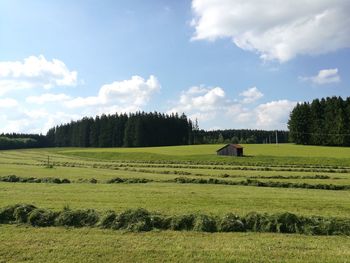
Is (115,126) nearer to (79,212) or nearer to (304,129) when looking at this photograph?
(304,129)

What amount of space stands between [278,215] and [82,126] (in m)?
183

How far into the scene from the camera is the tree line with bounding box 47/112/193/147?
169375 mm

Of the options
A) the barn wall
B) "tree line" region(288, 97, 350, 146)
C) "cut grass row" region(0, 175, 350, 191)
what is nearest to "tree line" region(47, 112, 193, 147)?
"tree line" region(288, 97, 350, 146)

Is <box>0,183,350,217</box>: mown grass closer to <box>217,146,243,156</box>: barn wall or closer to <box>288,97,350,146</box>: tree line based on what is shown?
<box>217,146,243,156</box>: barn wall

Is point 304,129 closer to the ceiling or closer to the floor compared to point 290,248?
closer to the ceiling

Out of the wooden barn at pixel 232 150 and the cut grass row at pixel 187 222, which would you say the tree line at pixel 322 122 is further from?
the cut grass row at pixel 187 222

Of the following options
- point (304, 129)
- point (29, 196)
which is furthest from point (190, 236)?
point (304, 129)

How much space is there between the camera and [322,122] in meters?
126

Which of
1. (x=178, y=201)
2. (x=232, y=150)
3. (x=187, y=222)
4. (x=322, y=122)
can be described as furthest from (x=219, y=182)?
(x=322, y=122)

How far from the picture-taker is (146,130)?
562ft

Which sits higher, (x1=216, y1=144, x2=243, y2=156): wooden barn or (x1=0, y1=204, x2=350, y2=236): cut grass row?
(x1=216, y1=144, x2=243, y2=156): wooden barn

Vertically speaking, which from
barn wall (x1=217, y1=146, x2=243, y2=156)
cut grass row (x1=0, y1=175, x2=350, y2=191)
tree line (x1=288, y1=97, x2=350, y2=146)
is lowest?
cut grass row (x1=0, y1=175, x2=350, y2=191)

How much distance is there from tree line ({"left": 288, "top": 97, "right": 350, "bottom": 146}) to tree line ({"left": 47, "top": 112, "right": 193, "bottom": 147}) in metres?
62.4

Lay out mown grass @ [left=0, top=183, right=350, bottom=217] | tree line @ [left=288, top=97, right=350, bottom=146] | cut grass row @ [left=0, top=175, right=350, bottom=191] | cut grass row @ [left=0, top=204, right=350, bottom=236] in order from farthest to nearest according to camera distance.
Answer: tree line @ [left=288, top=97, right=350, bottom=146], cut grass row @ [left=0, top=175, right=350, bottom=191], mown grass @ [left=0, top=183, right=350, bottom=217], cut grass row @ [left=0, top=204, right=350, bottom=236]
